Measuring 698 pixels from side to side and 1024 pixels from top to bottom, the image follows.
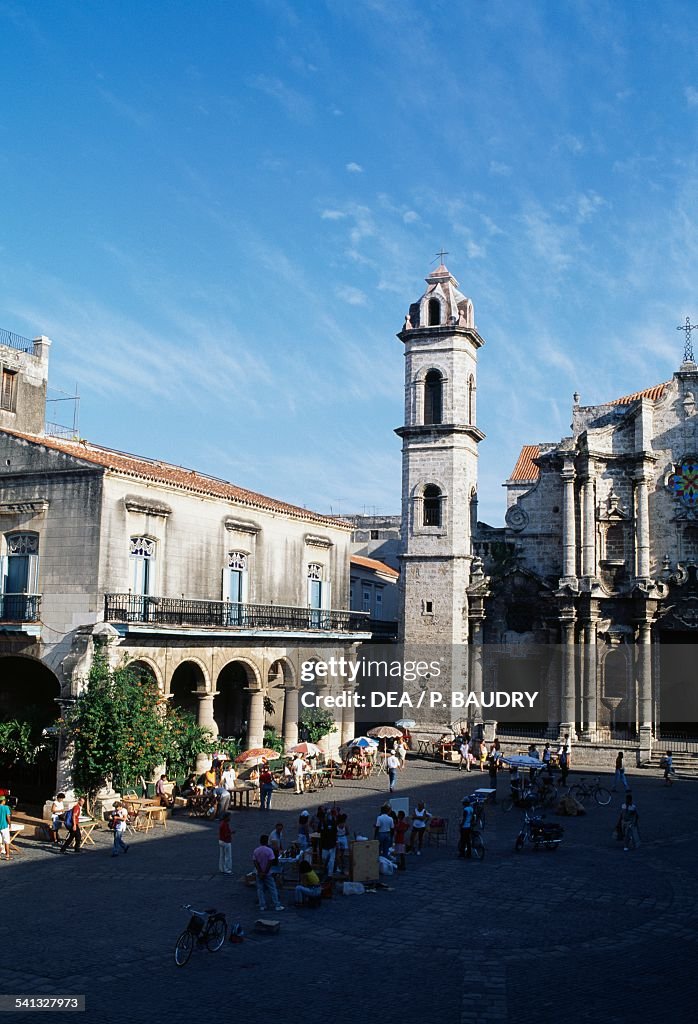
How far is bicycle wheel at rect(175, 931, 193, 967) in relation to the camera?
14.7m

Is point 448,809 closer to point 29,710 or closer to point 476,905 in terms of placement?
point 476,905

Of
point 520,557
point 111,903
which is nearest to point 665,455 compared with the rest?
point 520,557

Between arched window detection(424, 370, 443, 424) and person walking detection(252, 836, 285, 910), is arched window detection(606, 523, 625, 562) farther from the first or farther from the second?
person walking detection(252, 836, 285, 910)

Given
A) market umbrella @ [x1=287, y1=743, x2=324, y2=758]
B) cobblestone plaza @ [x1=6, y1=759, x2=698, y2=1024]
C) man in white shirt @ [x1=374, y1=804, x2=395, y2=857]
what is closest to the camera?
cobblestone plaza @ [x1=6, y1=759, x2=698, y2=1024]

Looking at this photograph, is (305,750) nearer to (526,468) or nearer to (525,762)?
(525,762)

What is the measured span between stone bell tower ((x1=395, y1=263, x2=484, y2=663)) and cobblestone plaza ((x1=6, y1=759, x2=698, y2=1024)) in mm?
18856

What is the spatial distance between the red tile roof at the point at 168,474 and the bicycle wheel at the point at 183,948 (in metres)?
16.0

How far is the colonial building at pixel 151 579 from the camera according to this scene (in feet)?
92.9

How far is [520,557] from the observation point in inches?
1774

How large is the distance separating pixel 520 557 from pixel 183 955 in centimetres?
3228

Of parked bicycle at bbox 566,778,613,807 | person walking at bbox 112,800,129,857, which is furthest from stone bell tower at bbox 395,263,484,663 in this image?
person walking at bbox 112,800,129,857

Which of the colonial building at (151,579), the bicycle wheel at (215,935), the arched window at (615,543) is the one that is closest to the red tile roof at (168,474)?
the colonial building at (151,579)

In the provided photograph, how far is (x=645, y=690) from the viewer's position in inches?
1623

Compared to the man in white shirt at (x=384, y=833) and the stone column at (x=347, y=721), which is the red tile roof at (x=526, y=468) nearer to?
the stone column at (x=347, y=721)
